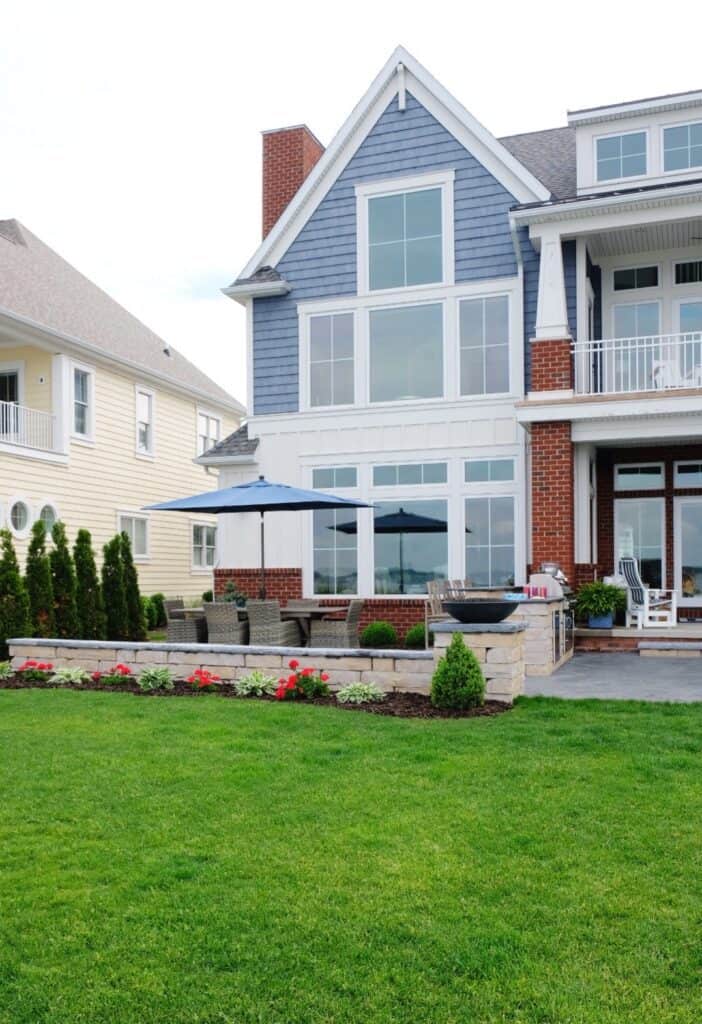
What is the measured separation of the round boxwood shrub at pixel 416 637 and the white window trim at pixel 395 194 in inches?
221

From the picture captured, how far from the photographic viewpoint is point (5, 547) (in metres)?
13.1

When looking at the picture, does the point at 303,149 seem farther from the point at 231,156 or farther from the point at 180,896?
the point at 180,896

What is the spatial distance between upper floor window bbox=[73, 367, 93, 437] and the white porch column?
448 inches

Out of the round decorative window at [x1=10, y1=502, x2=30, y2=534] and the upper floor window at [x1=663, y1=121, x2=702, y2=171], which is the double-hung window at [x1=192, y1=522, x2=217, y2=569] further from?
the upper floor window at [x1=663, y1=121, x2=702, y2=171]

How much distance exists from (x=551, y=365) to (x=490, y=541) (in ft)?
9.58

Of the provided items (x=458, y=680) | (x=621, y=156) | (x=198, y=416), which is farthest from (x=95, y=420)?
(x=458, y=680)

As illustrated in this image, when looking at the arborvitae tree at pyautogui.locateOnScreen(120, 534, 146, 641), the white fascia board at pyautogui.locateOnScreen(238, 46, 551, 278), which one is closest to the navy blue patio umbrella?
the arborvitae tree at pyautogui.locateOnScreen(120, 534, 146, 641)

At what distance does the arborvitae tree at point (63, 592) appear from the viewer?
1419 cm

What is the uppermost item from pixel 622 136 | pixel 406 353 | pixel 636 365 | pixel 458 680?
pixel 622 136

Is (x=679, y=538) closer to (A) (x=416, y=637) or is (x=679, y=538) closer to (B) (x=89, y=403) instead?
(A) (x=416, y=637)

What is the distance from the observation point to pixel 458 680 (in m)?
8.02

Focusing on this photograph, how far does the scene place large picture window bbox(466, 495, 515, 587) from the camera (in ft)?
46.9

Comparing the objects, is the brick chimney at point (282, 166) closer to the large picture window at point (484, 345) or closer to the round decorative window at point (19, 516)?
the large picture window at point (484, 345)

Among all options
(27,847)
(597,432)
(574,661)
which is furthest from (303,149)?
(27,847)
